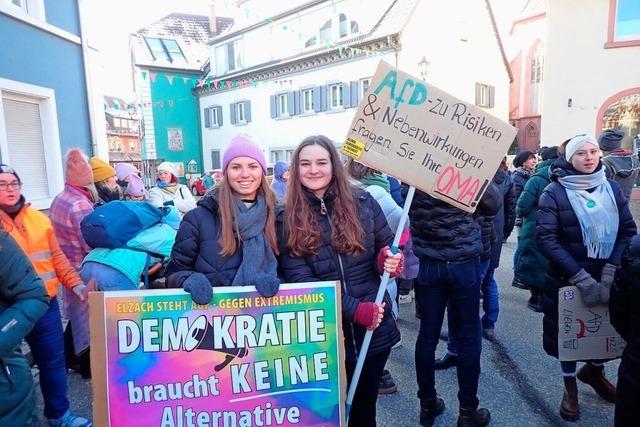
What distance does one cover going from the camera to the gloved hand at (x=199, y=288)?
1858mm

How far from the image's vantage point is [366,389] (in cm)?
228

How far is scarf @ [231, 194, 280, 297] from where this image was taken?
1930 millimetres

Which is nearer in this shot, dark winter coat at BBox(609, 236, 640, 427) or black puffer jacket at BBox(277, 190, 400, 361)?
dark winter coat at BBox(609, 236, 640, 427)

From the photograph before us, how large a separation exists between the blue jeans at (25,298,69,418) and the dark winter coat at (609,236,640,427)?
3.21 m

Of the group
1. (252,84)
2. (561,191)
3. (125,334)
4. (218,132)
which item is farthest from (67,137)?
(218,132)

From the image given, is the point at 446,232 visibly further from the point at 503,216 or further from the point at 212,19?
the point at 212,19

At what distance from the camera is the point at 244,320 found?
6.38ft

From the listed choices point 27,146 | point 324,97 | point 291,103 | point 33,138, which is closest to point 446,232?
point 27,146

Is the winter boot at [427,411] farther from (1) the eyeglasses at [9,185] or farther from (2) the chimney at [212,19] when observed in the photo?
(2) the chimney at [212,19]

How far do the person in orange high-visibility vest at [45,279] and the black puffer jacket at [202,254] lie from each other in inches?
50.1

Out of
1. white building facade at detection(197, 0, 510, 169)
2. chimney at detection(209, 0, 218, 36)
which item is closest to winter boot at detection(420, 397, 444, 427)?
white building facade at detection(197, 0, 510, 169)

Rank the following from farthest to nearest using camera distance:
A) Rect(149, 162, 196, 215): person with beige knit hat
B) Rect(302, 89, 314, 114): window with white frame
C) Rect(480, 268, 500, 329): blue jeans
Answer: Rect(302, 89, 314, 114): window with white frame < Rect(149, 162, 196, 215): person with beige knit hat < Rect(480, 268, 500, 329): blue jeans

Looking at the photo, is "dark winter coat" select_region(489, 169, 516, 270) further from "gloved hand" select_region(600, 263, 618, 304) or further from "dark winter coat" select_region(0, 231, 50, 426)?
"dark winter coat" select_region(0, 231, 50, 426)

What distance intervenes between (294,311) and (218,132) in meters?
27.7
